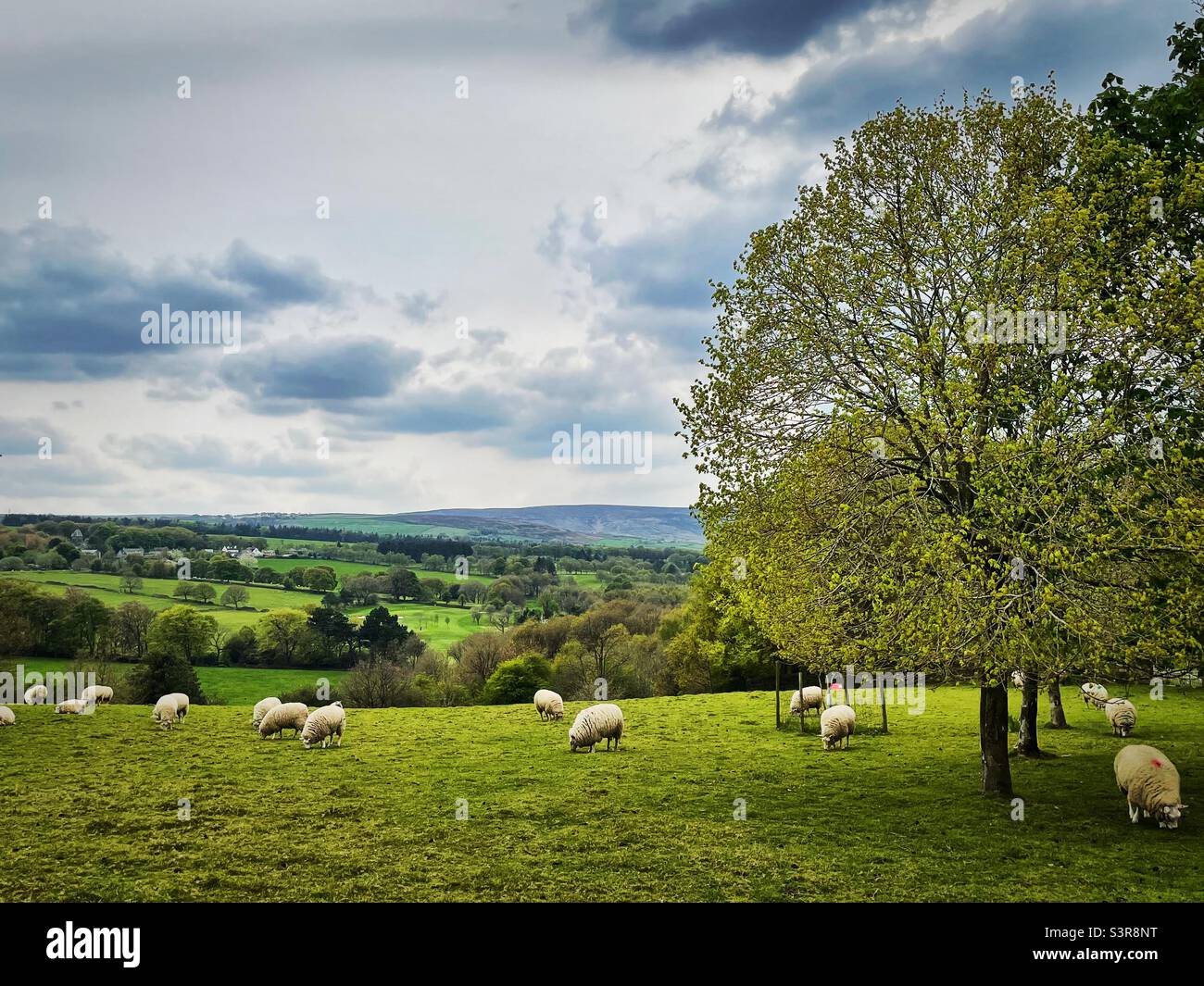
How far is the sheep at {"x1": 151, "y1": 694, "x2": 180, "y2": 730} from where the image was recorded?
29484mm

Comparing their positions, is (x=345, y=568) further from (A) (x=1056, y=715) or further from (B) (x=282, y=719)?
(A) (x=1056, y=715)

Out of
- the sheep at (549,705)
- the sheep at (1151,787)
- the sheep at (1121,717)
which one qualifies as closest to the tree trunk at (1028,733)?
the sheep at (1121,717)

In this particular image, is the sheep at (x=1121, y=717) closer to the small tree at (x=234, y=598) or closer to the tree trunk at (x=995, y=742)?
the tree trunk at (x=995, y=742)

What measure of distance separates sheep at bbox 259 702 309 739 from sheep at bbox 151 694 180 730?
4.43 m

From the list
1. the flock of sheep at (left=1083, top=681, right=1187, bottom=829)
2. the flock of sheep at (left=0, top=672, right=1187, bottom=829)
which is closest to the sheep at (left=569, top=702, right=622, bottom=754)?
the flock of sheep at (left=0, top=672, right=1187, bottom=829)

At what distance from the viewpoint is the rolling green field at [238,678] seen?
176 feet

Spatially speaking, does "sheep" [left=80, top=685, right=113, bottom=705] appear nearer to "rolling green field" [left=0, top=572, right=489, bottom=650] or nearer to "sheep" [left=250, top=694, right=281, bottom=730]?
"sheep" [left=250, top=694, right=281, bottom=730]

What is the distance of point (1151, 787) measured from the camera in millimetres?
15422

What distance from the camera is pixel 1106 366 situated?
14.1 m

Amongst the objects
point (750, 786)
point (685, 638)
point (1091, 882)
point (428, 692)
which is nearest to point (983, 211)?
point (1091, 882)

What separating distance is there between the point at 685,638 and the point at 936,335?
117 feet

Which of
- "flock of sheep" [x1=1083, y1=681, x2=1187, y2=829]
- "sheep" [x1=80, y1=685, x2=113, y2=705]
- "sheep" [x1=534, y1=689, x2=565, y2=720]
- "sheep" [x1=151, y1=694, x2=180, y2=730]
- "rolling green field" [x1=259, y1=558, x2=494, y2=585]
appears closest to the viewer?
"flock of sheep" [x1=1083, y1=681, x2=1187, y2=829]
